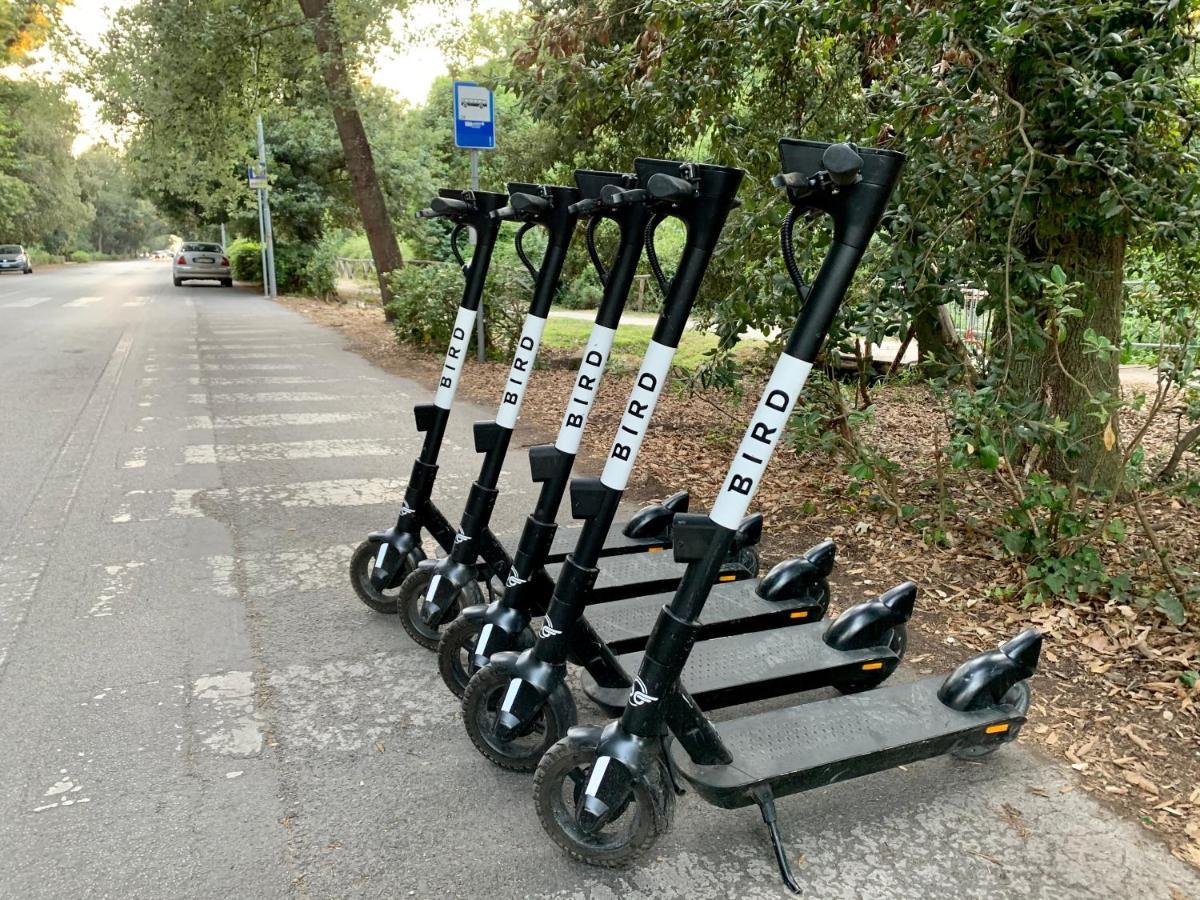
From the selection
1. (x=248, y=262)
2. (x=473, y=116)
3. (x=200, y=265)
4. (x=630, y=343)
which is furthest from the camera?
(x=248, y=262)

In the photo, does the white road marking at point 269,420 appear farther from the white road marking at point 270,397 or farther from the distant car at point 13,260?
the distant car at point 13,260

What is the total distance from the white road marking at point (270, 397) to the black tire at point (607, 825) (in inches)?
317

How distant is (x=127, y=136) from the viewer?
59.0 feet

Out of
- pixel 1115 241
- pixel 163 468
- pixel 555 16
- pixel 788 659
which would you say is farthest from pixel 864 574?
pixel 555 16

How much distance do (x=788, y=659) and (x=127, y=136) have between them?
63.4ft

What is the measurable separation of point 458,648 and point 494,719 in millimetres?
372

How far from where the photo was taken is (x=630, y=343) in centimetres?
1562

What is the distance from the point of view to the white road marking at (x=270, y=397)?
9797 mm

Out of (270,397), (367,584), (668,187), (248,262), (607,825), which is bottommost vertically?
(248,262)

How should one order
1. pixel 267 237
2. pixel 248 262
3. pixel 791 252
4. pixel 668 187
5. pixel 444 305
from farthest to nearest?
pixel 248 262, pixel 267 237, pixel 444 305, pixel 668 187, pixel 791 252

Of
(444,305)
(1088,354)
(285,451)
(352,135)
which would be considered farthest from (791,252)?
(352,135)

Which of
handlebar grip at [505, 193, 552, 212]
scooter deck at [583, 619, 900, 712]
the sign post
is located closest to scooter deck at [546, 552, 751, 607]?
scooter deck at [583, 619, 900, 712]

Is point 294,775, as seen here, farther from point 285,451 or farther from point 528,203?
point 285,451

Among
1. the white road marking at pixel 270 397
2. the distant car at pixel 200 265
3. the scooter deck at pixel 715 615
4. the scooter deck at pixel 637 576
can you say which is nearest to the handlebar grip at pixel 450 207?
the scooter deck at pixel 637 576
